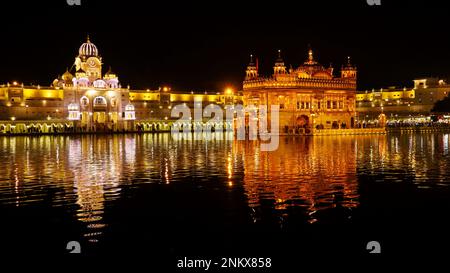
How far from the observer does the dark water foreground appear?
10805mm

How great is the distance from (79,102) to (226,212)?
79203 mm

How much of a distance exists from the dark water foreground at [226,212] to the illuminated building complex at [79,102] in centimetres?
6598

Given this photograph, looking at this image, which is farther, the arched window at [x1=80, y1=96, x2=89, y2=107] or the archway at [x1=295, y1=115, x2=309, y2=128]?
the arched window at [x1=80, y1=96, x2=89, y2=107]

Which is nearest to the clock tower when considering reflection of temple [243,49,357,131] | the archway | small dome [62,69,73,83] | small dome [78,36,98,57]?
small dome [78,36,98,57]

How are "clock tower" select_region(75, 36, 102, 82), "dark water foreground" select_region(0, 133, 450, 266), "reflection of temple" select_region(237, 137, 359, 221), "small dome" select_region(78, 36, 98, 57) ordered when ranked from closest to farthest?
"dark water foreground" select_region(0, 133, 450, 266)
"reflection of temple" select_region(237, 137, 359, 221)
"clock tower" select_region(75, 36, 102, 82)
"small dome" select_region(78, 36, 98, 57)

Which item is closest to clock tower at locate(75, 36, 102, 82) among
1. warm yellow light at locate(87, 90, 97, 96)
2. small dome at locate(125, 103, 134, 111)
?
warm yellow light at locate(87, 90, 97, 96)

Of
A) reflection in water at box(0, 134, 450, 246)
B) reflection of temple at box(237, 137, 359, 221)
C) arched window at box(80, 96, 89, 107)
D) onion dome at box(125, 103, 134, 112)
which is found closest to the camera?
reflection in water at box(0, 134, 450, 246)

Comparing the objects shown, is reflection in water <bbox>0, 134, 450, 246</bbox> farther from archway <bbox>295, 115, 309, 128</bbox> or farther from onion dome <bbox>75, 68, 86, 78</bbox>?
onion dome <bbox>75, 68, 86, 78</bbox>

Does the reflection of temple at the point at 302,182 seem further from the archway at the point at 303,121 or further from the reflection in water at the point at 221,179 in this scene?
the archway at the point at 303,121

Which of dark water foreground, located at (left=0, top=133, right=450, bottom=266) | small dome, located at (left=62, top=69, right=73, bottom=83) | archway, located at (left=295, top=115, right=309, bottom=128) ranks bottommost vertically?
dark water foreground, located at (left=0, top=133, right=450, bottom=266)

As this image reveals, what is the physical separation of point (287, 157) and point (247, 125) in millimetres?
39532

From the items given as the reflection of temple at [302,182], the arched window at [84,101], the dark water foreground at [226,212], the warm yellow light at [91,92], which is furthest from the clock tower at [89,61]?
the dark water foreground at [226,212]

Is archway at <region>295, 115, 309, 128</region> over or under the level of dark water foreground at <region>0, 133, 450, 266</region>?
over
